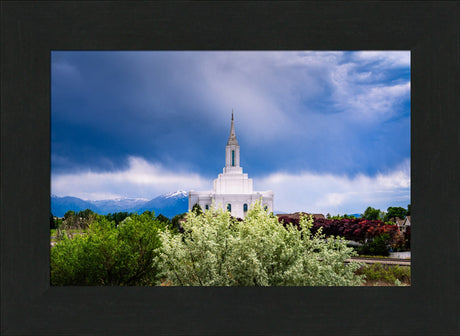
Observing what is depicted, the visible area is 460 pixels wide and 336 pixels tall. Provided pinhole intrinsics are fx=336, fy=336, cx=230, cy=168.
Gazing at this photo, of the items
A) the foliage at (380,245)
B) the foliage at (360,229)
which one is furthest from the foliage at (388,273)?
the foliage at (360,229)

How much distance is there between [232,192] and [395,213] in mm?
9572

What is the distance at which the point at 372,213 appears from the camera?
10.8 m

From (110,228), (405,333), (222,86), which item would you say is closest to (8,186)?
(110,228)

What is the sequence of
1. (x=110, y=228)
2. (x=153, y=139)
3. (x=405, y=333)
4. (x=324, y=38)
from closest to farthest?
(x=405, y=333)
(x=324, y=38)
(x=110, y=228)
(x=153, y=139)

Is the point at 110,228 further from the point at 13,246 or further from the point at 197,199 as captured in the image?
the point at 197,199

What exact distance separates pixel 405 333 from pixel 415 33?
9.25 feet

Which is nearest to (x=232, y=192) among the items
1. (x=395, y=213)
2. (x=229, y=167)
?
(x=229, y=167)

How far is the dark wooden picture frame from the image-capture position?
3.08m

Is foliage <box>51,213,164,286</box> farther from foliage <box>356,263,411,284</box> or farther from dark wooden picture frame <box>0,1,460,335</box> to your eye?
foliage <box>356,263,411,284</box>

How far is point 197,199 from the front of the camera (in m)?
17.6

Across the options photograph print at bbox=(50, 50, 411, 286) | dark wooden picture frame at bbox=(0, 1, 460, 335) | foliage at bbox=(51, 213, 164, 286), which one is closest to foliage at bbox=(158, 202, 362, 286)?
photograph print at bbox=(50, 50, 411, 286)

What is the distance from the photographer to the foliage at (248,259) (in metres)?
4.08

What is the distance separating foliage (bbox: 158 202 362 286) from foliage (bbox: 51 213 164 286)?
41 cm

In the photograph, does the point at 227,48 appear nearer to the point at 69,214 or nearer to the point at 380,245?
the point at 69,214
